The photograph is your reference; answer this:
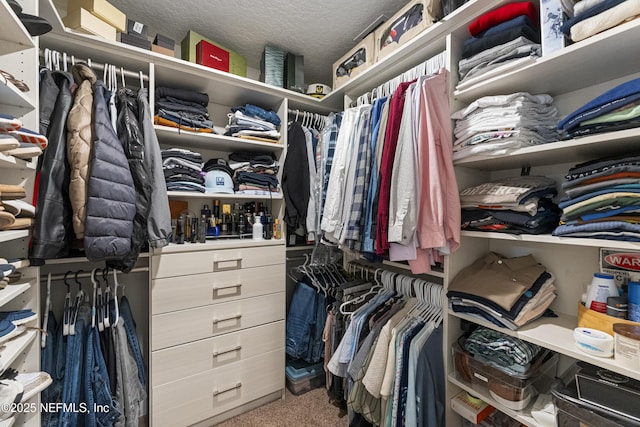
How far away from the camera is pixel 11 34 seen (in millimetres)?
935

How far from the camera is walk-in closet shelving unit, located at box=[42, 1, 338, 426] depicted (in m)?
1.41

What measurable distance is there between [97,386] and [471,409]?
67.9 inches

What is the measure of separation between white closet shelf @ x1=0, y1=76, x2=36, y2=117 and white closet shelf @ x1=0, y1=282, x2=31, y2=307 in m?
0.63

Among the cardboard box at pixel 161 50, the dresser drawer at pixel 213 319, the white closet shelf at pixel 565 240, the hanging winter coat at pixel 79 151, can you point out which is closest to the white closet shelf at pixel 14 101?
the hanging winter coat at pixel 79 151

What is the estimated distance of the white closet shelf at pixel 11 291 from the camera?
2.67 feet

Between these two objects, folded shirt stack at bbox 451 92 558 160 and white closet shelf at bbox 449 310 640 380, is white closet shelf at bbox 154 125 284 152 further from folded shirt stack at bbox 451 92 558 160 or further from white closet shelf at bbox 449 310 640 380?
white closet shelf at bbox 449 310 640 380

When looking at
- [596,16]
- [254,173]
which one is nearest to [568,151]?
[596,16]

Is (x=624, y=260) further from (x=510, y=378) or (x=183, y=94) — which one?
(x=183, y=94)

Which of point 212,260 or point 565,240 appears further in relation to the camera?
point 212,260

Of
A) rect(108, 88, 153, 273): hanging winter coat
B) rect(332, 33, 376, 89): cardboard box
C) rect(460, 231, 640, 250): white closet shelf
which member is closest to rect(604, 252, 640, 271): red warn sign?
rect(460, 231, 640, 250): white closet shelf

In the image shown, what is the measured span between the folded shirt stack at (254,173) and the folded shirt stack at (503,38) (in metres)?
1.27

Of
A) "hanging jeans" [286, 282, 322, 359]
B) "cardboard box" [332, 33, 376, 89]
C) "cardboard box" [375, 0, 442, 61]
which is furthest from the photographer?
"hanging jeans" [286, 282, 322, 359]

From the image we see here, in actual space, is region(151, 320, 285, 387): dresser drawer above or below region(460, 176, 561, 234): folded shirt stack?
below

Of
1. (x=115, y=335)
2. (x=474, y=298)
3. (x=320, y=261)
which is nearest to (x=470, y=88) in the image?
(x=474, y=298)
